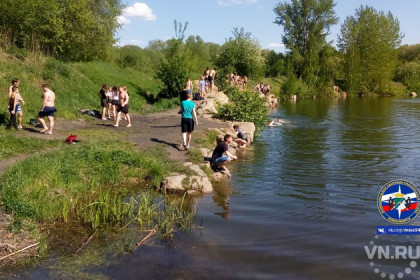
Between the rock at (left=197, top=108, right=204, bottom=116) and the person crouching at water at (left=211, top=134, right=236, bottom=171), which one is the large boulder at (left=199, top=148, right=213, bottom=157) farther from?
the rock at (left=197, top=108, right=204, bottom=116)

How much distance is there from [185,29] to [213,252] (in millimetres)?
21576

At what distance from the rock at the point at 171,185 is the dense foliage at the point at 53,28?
14.5 metres

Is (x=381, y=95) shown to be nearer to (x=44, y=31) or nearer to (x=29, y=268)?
(x=44, y=31)

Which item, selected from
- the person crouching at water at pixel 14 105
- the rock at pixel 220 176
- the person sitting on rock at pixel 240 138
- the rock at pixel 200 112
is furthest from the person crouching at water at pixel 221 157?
the rock at pixel 200 112

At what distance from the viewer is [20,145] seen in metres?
11.4

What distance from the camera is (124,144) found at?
12539mm

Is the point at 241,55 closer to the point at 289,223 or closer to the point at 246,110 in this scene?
the point at 246,110

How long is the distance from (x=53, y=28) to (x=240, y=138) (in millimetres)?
12258

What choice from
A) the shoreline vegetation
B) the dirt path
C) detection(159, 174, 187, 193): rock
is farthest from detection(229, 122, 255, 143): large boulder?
detection(159, 174, 187, 193): rock

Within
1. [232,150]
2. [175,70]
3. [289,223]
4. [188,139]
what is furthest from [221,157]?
[175,70]

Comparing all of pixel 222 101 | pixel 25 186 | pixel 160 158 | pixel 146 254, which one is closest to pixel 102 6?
pixel 222 101

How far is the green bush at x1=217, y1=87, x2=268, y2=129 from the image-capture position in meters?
20.2

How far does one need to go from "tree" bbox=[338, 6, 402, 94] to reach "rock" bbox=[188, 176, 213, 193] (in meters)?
56.1

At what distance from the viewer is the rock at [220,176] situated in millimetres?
11482
